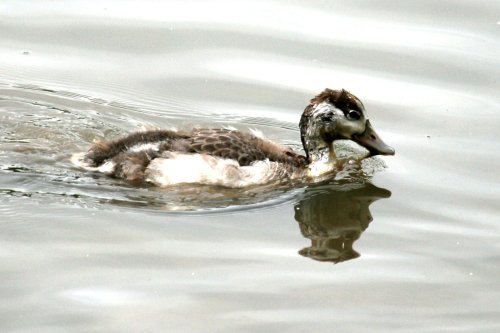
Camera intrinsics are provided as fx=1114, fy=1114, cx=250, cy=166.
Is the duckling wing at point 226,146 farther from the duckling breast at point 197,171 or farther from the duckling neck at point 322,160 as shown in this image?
the duckling neck at point 322,160

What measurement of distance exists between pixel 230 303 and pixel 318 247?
1241 millimetres

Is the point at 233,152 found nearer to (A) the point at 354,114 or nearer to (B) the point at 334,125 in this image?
(B) the point at 334,125

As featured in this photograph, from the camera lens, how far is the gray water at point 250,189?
719cm

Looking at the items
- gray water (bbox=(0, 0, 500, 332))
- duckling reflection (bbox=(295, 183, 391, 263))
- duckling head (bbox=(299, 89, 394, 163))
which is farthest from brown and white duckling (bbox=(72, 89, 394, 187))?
duckling reflection (bbox=(295, 183, 391, 263))

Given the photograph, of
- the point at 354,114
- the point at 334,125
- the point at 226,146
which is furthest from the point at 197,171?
the point at 354,114

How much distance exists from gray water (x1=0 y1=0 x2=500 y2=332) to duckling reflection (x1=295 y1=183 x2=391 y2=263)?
0.8 inches

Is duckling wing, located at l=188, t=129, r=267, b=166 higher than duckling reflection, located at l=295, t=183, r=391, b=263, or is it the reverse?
duckling wing, located at l=188, t=129, r=267, b=166

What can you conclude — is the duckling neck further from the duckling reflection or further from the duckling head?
the duckling reflection

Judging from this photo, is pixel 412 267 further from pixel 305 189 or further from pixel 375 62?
pixel 375 62

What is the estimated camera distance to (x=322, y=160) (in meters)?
9.53

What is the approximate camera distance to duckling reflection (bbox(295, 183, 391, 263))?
8.15m

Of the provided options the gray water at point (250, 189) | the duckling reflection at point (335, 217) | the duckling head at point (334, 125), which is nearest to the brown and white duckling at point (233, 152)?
the duckling head at point (334, 125)

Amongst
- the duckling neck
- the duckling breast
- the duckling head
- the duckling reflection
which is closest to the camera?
the duckling reflection

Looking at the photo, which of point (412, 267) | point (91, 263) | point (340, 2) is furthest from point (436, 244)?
point (340, 2)
